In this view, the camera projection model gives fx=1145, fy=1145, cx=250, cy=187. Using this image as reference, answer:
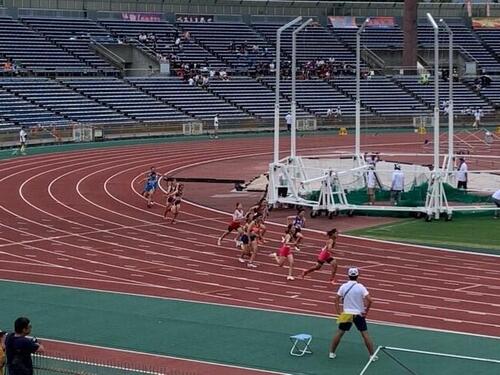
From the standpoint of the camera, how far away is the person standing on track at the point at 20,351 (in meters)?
12.7

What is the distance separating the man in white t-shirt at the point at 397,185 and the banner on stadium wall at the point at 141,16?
50051mm

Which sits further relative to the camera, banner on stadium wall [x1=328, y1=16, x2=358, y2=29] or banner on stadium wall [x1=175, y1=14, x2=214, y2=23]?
banner on stadium wall [x1=328, y1=16, x2=358, y2=29]

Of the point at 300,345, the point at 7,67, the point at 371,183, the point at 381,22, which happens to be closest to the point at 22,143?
the point at 7,67

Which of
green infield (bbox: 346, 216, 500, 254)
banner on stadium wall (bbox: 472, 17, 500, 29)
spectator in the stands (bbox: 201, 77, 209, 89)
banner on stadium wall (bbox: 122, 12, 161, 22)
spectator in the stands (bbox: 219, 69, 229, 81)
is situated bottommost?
green infield (bbox: 346, 216, 500, 254)

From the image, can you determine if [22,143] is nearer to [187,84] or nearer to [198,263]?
[187,84]

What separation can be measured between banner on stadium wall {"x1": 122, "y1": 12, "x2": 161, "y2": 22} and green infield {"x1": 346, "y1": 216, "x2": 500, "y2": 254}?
51.9 metres

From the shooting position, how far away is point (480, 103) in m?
78.9

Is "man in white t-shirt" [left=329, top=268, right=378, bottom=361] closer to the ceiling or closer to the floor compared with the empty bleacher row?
closer to the floor

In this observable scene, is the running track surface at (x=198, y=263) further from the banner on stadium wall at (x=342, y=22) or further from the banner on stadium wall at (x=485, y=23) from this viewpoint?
the banner on stadium wall at (x=485, y=23)

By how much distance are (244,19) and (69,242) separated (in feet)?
202

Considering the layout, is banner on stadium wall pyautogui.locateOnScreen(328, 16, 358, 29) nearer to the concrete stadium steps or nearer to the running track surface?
the concrete stadium steps

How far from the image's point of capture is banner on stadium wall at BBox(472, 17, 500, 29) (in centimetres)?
9271

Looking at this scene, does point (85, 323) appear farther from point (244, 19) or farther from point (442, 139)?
point (244, 19)

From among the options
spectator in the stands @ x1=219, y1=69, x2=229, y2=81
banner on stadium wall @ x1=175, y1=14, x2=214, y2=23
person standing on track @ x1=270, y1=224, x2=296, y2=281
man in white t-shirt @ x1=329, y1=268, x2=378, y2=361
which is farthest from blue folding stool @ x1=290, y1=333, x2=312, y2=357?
banner on stadium wall @ x1=175, y1=14, x2=214, y2=23
